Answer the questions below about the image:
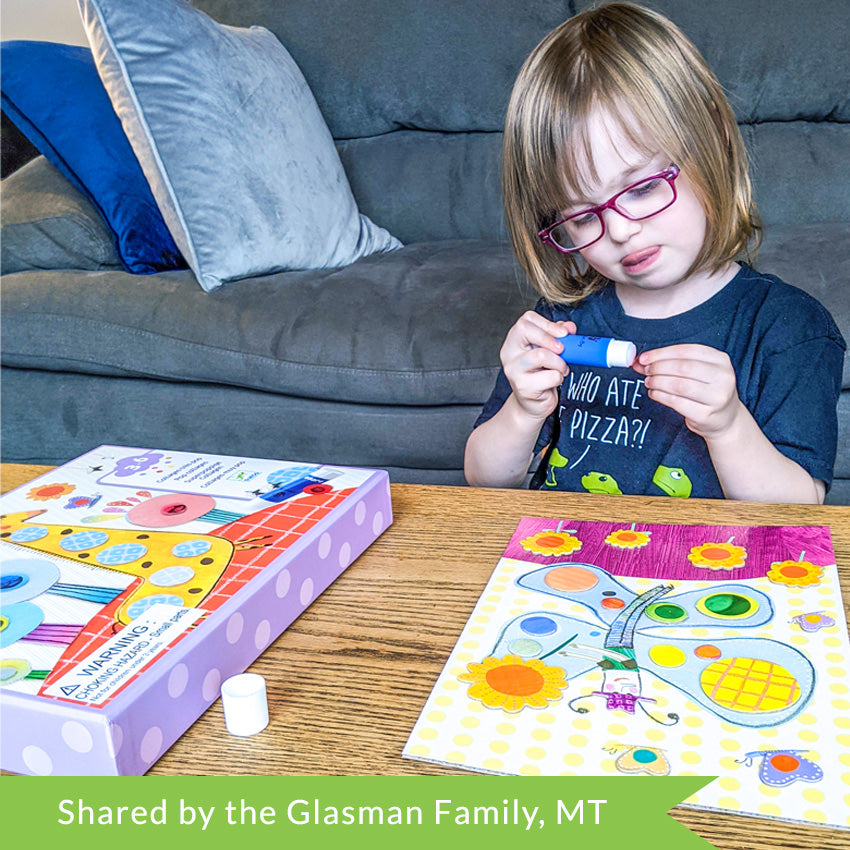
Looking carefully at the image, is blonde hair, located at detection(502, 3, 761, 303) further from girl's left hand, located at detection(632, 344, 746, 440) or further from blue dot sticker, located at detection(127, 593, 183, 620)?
blue dot sticker, located at detection(127, 593, 183, 620)

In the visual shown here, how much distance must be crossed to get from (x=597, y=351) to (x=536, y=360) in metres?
0.09

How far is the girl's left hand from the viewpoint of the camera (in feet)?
2.49

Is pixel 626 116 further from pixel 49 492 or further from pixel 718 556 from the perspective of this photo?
pixel 49 492

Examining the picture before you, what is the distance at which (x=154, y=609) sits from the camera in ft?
1.85

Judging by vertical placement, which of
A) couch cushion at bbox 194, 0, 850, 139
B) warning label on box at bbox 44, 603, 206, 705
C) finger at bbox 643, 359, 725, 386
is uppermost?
couch cushion at bbox 194, 0, 850, 139

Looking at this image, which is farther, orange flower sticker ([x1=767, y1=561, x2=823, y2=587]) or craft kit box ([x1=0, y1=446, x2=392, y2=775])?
orange flower sticker ([x1=767, y1=561, x2=823, y2=587])

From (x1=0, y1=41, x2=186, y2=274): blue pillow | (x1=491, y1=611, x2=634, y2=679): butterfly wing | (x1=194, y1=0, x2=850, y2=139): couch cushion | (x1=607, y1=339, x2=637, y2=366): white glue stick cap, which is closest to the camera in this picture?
(x1=491, y1=611, x2=634, y2=679): butterfly wing

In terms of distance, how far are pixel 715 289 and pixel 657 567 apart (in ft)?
1.47

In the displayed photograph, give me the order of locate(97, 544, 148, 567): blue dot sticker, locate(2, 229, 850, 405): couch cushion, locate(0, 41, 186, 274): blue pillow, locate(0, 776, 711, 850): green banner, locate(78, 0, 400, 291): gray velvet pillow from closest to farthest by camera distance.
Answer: locate(0, 776, 711, 850): green banner
locate(97, 544, 148, 567): blue dot sticker
locate(2, 229, 850, 405): couch cushion
locate(78, 0, 400, 291): gray velvet pillow
locate(0, 41, 186, 274): blue pillow

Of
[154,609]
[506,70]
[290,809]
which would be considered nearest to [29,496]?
[154,609]

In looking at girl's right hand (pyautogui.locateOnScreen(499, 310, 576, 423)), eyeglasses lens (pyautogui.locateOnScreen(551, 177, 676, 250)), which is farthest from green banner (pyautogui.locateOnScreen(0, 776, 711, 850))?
eyeglasses lens (pyautogui.locateOnScreen(551, 177, 676, 250))

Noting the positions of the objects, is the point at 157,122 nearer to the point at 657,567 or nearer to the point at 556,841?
the point at 657,567

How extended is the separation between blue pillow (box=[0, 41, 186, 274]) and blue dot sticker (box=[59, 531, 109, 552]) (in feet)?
3.94

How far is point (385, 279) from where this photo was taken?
1673mm
